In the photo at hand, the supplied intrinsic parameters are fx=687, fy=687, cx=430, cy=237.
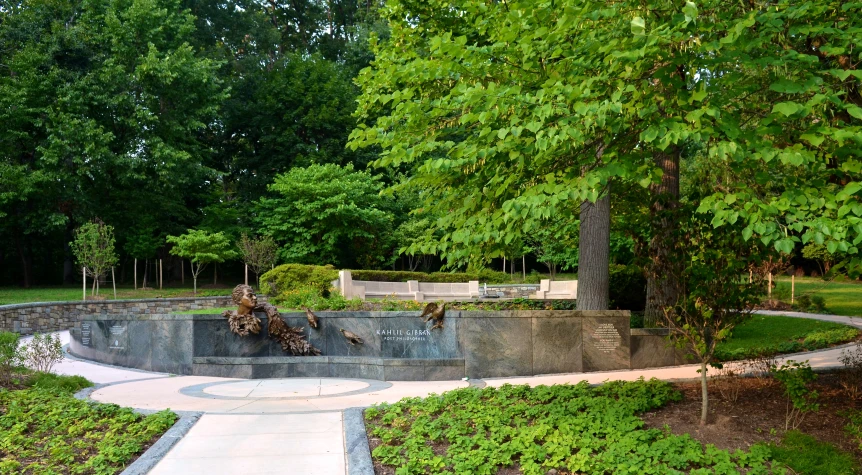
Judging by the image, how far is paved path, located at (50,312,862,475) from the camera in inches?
242

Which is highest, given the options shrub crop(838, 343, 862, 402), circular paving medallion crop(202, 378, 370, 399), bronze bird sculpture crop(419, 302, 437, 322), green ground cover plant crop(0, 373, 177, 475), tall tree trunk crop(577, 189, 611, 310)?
tall tree trunk crop(577, 189, 611, 310)

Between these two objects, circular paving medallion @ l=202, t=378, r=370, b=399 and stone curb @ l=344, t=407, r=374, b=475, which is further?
circular paving medallion @ l=202, t=378, r=370, b=399

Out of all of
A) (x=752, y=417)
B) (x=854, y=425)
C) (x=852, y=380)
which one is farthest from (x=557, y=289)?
(x=854, y=425)

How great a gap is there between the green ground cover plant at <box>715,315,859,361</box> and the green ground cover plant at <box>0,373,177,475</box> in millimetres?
9541

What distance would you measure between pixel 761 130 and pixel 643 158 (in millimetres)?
1198

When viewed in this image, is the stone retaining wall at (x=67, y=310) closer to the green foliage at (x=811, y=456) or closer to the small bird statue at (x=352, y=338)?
the small bird statue at (x=352, y=338)

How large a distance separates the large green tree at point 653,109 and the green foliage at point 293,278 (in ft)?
53.0

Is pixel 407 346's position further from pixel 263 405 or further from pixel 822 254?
pixel 822 254

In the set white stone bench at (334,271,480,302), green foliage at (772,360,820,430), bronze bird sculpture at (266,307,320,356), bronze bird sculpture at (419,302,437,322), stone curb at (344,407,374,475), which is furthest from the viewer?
white stone bench at (334,271,480,302)

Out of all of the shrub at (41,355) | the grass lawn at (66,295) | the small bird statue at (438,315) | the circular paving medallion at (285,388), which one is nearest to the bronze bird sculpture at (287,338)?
the circular paving medallion at (285,388)

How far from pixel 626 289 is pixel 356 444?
11.9m

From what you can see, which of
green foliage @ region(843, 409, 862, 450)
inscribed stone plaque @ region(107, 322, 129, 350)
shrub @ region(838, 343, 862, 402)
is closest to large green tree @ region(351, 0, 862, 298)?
green foliage @ region(843, 409, 862, 450)

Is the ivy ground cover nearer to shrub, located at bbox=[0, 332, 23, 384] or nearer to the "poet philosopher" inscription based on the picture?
the "poet philosopher" inscription

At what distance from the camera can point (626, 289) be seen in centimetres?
1703
